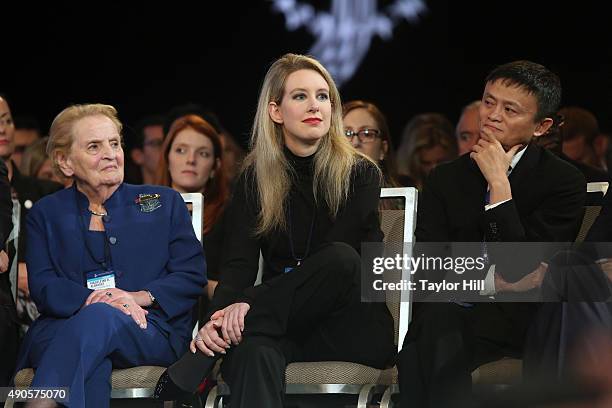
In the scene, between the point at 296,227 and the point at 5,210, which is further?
the point at 5,210

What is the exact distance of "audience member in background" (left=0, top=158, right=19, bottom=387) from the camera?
3.29m

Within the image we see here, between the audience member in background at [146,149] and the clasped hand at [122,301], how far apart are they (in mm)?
2338

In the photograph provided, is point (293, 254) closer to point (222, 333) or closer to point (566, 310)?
point (222, 333)

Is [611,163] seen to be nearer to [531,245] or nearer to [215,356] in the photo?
[531,245]

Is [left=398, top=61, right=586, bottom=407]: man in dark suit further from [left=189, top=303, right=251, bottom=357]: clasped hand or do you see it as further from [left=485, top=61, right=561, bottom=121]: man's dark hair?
[left=189, top=303, right=251, bottom=357]: clasped hand

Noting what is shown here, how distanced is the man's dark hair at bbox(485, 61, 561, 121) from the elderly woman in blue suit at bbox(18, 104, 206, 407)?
120 centimetres


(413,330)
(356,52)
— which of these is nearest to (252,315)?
(413,330)

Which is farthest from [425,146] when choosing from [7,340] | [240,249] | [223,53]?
[223,53]

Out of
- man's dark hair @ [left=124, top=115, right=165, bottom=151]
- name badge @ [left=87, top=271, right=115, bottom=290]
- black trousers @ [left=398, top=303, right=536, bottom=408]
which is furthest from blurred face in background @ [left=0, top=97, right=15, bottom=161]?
black trousers @ [left=398, top=303, right=536, bottom=408]

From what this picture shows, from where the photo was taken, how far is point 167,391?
2.96 meters

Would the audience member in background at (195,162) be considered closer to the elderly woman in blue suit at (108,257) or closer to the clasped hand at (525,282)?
the elderly woman in blue suit at (108,257)

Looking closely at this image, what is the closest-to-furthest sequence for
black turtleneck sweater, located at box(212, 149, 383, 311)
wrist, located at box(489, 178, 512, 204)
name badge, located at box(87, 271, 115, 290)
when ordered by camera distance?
wrist, located at box(489, 178, 512, 204)
black turtleneck sweater, located at box(212, 149, 383, 311)
name badge, located at box(87, 271, 115, 290)

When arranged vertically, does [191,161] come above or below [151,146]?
below

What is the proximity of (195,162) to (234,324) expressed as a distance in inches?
66.2
